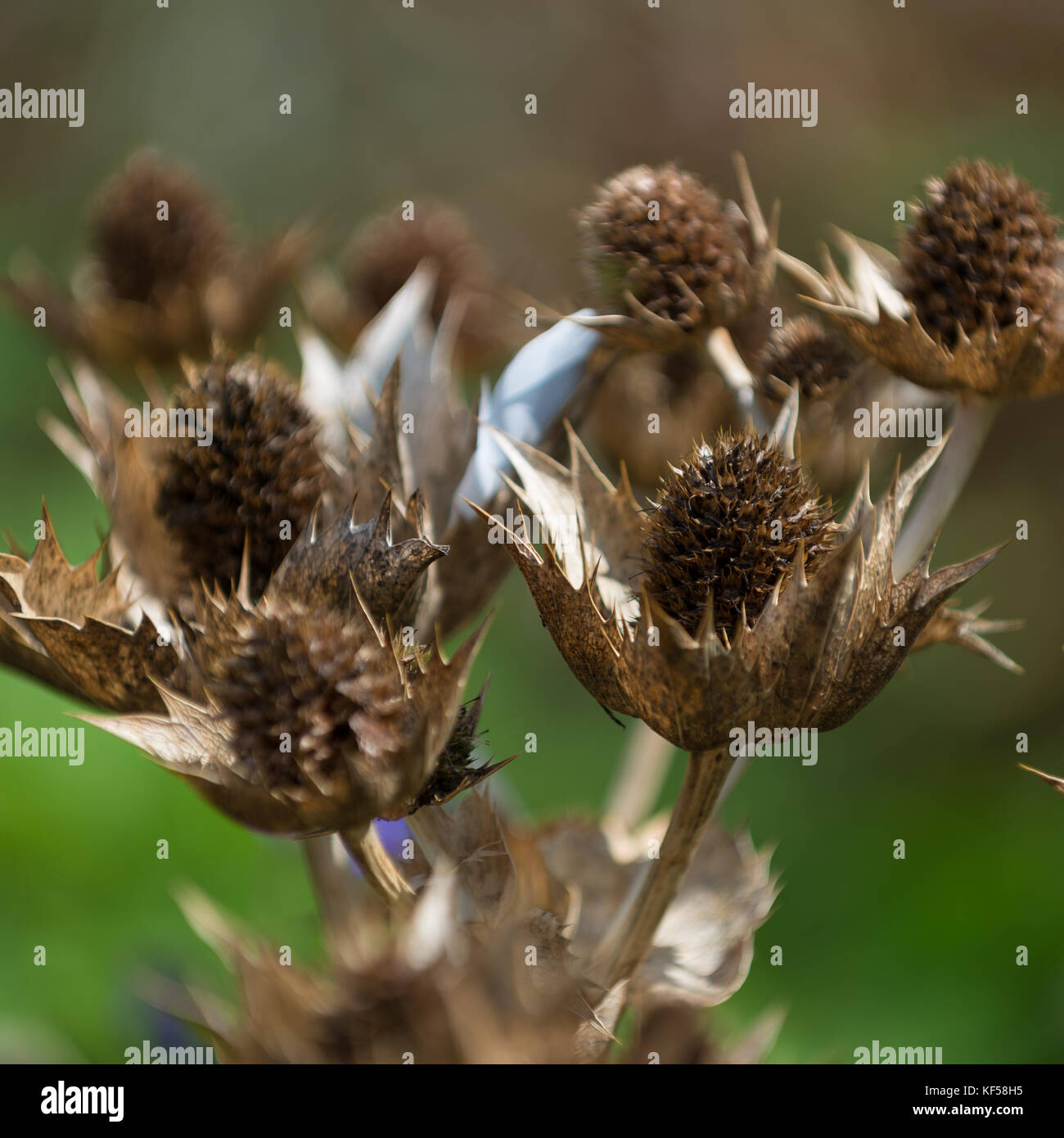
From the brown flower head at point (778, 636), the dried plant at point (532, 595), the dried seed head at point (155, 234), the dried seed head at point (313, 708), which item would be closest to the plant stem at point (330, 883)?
the dried plant at point (532, 595)

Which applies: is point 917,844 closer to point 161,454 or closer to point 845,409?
point 845,409

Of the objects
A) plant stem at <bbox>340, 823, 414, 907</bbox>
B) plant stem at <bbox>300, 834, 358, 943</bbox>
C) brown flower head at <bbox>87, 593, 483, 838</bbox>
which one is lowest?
plant stem at <bbox>300, 834, 358, 943</bbox>

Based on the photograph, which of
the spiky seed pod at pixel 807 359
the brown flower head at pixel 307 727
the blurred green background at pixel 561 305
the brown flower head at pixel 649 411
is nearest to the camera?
the brown flower head at pixel 307 727

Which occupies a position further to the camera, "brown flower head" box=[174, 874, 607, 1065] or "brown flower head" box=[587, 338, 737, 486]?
"brown flower head" box=[587, 338, 737, 486]

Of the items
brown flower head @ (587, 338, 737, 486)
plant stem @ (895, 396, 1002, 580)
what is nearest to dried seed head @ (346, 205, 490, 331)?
brown flower head @ (587, 338, 737, 486)

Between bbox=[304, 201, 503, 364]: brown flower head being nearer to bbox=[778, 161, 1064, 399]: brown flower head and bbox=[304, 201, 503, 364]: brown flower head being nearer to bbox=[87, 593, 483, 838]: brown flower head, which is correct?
bbox=[778, 161, 1064, 399]: brown flower head

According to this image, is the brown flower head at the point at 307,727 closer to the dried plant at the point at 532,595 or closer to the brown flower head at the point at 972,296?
the dried plant at the point at 532,595

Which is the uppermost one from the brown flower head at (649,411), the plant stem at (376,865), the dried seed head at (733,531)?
the brown flower head at (649,411)

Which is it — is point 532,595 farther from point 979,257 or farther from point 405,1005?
point 979,257
